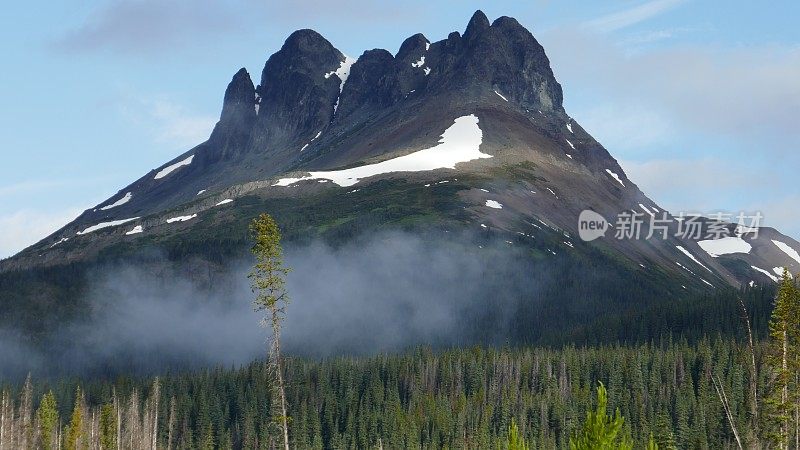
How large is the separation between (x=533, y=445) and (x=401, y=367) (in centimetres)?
4921

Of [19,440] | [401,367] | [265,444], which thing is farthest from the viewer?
[401,367]

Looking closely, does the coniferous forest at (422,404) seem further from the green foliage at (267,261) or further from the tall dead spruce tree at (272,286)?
the green foliage at (267,261)

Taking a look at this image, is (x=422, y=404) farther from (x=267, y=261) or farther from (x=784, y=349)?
(x=267, y=261)

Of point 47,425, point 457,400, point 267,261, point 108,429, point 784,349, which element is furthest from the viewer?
point 457,400

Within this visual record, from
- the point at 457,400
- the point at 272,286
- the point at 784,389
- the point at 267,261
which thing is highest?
the point at 267,261

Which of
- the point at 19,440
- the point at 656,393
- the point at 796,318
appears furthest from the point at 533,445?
the point at 796,318

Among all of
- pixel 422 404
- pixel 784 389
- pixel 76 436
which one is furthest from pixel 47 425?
pixel 784 389

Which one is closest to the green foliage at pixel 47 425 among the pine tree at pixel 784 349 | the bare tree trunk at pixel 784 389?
the bare tree trunk at pixel 784 389

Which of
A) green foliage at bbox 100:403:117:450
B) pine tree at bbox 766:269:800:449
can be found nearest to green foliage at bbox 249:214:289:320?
pine tree at bbox 766:269:800:449

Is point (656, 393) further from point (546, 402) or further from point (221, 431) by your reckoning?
point (221, 431)

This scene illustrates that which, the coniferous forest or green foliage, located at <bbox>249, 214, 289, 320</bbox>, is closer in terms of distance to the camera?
green foliage, located at <bbox>249, 214, 289, 320</bbox>

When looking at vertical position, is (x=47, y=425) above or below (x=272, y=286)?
below

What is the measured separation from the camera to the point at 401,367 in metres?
197

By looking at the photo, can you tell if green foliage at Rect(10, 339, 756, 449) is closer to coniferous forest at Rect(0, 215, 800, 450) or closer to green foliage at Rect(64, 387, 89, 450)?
coniferous forest at Rect(0, 215, 800, 450)
